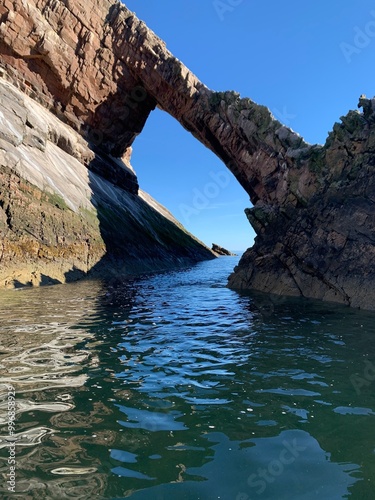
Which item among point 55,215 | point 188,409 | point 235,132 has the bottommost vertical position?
point 188,409

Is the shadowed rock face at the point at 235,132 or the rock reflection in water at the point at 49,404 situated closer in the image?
the rock reflection in water at the point at 49,404

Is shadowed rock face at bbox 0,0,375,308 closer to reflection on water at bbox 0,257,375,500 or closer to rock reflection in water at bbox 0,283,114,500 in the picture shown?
reflection on water at bbox 0,257,375,500

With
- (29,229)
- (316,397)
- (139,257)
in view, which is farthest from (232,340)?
(139,257)

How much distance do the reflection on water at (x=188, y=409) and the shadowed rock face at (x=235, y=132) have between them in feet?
37.6

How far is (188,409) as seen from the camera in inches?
298

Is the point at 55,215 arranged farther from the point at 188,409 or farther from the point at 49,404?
the point at 188,409

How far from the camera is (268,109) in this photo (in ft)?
153

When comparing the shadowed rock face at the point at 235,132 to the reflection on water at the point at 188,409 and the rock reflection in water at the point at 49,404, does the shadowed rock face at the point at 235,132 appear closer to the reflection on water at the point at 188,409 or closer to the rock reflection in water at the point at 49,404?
the reflection on water at the point at 188,409

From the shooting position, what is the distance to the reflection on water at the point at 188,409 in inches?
205

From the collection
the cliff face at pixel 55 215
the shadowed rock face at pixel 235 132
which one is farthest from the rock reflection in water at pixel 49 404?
the shadowed rock face at pixel 235 132

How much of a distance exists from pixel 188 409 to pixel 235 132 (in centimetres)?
4855

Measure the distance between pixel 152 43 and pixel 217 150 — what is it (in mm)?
21728

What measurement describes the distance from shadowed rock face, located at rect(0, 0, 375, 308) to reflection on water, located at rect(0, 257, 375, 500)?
37.6 feet

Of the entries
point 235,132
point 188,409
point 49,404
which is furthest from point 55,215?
point 188,409
